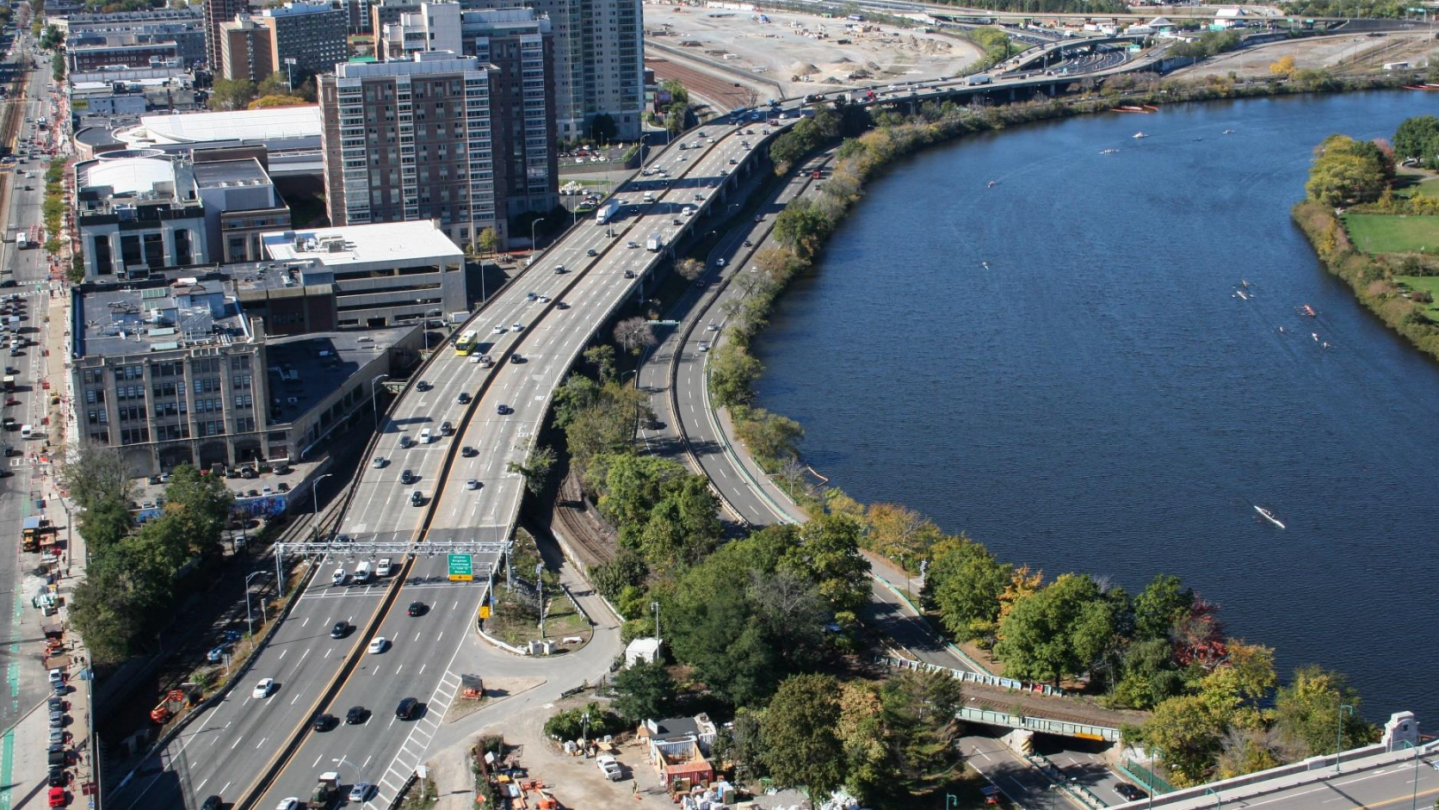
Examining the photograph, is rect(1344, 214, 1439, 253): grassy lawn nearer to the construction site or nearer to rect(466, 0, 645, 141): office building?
rect(466, 0, 645, 141): office building

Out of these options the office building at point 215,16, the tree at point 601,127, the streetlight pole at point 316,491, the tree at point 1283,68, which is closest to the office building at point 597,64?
the tree at point 601,127

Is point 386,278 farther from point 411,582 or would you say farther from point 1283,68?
point 1283,68

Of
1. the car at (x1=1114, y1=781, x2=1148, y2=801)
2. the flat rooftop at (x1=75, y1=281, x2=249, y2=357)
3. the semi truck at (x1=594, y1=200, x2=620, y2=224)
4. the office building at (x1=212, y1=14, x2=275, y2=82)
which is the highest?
the office building at (x1=212, y1=14, x2=275, y2=82)

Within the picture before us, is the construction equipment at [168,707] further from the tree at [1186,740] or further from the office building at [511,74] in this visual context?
the office building at [511,74]

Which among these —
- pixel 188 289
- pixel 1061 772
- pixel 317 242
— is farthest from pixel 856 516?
pixel 317 242

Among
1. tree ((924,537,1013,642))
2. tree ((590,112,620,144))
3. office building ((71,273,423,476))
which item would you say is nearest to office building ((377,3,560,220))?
tree ((590,112,620,144))

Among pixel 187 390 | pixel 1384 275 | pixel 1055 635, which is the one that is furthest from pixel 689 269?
pixel 1055 635

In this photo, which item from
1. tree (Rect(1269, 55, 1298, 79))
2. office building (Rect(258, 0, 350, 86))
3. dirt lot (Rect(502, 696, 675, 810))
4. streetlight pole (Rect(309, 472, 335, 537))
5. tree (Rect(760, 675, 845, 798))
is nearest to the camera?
tree (Rect(760, 675, 845, 798))
